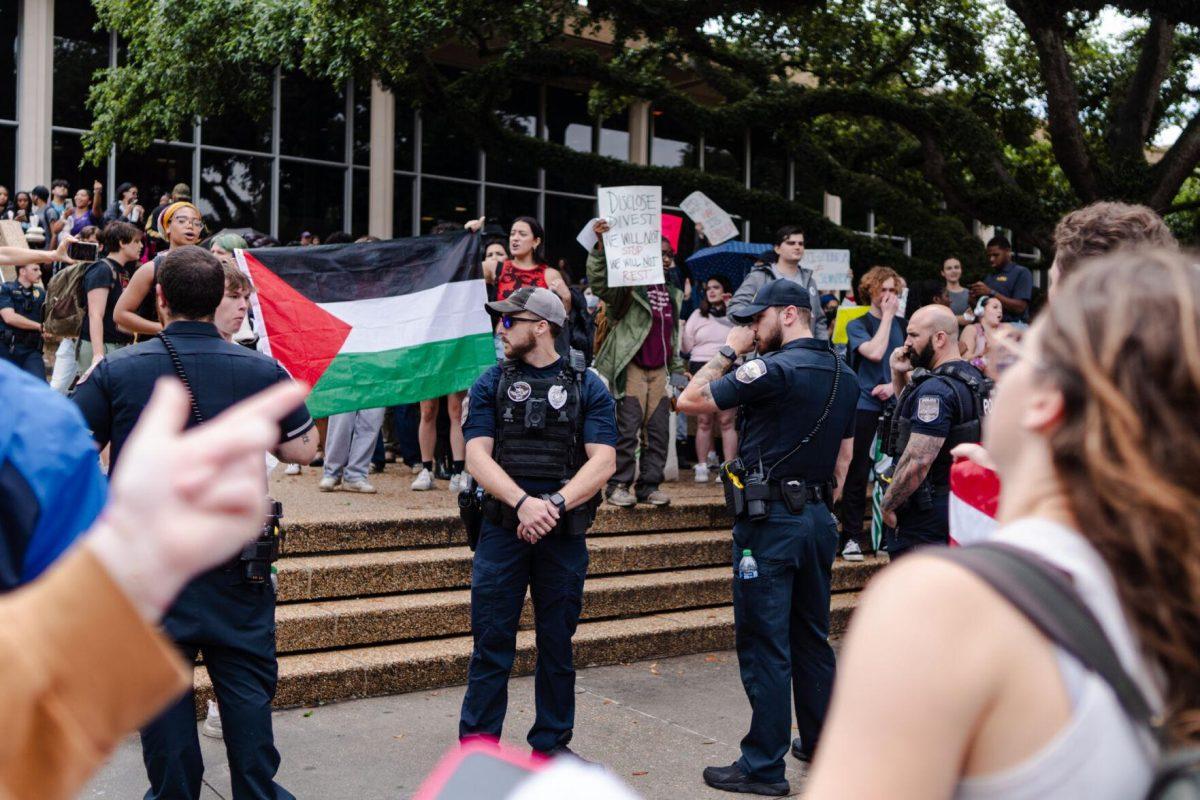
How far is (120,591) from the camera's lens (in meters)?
1.04

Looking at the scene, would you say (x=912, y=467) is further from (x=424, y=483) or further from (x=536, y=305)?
(x=424, y=483)

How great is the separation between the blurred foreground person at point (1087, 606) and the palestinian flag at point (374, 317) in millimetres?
6992

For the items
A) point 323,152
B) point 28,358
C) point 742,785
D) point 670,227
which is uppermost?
point 323,152

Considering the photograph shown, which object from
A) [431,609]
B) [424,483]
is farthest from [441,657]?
[424,483]

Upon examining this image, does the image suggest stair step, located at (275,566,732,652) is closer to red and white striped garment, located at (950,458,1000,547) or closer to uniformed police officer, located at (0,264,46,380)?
red and white striped garment, located at (950,458,1000,547)

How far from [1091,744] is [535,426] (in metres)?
4.51

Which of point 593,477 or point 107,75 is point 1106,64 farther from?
point 593,477

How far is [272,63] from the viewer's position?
14109 mm

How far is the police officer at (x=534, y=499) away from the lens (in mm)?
5609

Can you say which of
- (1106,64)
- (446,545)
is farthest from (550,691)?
(1106,64)

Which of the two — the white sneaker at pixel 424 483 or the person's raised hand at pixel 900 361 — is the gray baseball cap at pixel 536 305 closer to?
the person's raised hand at pixel 900 361

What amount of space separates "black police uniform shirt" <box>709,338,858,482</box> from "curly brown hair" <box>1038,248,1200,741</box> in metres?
4.20

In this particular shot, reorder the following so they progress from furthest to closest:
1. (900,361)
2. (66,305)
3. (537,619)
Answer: (66,305) → (900,361) → (537,619)

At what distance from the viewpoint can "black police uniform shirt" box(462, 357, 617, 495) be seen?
5.80 meters
